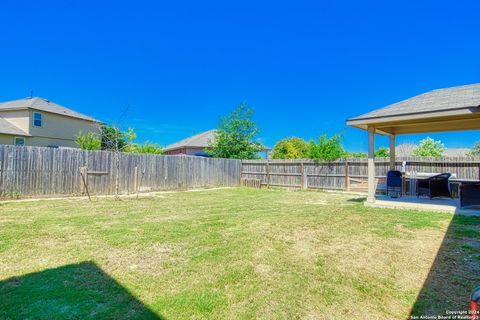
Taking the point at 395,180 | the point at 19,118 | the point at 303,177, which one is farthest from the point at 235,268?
the point at 19,118

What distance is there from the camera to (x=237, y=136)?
66.5 feet

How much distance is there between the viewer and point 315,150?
13680 mm

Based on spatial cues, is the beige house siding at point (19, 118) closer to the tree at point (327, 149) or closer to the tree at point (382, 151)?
the tree at point (327, 149)

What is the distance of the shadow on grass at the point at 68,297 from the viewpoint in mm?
2207

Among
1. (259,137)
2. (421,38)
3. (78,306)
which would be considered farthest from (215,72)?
(78,306)

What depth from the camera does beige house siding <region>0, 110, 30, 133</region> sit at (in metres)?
17.8

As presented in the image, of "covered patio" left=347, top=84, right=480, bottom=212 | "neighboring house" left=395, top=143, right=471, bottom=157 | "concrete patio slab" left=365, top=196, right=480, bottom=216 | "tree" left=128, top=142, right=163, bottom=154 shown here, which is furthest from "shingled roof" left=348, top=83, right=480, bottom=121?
"neighboring house" left=395, top=143, right=471, bottom=157

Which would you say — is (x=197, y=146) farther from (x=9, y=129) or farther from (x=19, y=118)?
(x=9, y=129)

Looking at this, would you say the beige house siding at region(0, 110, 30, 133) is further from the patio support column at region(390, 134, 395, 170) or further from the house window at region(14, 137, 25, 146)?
the patio support column at region(390, 134, 395, 170)

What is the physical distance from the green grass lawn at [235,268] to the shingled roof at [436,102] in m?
2.75

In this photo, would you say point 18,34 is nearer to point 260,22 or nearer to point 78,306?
point 260,22

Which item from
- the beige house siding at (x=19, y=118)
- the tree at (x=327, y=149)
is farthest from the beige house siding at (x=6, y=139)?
the tree at (x=327, y=149)

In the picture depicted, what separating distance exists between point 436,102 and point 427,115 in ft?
2.89

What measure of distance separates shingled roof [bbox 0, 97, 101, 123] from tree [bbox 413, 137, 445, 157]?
27.3 m
